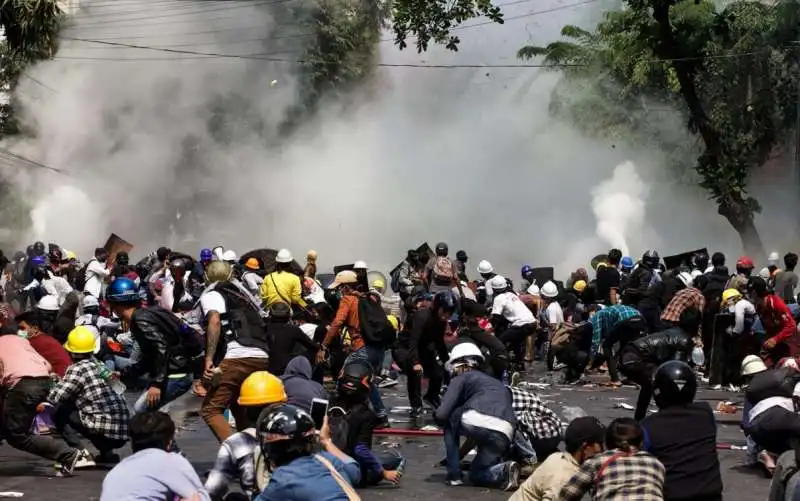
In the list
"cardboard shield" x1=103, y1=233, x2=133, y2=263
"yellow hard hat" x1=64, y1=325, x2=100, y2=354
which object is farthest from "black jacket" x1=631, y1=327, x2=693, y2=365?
"cardboard shield" x1=103, y1=233, x2=133, y2=263

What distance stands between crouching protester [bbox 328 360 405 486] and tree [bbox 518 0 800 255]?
18.5 meters

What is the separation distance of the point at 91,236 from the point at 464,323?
26526 mm

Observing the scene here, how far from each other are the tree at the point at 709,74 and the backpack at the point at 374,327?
15.3 m

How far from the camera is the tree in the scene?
91.3ft

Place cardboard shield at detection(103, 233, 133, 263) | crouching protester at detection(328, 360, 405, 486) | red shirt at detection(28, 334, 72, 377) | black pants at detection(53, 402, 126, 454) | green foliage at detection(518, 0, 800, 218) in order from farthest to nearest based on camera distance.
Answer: green foliage at detection(518, 0, 800, 218) → cardboard shield at detection(103, 233, 133, 263) → red shirt at detection(28, 334, 72, 377) → black pants at detection(53, 402, 126, 454) → crouching protester at detection(328, 360, 405, 486)

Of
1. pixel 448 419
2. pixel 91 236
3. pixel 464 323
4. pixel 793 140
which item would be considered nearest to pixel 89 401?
pixel 448 419

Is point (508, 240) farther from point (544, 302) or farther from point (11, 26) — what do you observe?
point (11, 26)

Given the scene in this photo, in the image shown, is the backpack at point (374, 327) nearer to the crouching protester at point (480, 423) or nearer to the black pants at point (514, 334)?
the crouching protester at point (480, 423)

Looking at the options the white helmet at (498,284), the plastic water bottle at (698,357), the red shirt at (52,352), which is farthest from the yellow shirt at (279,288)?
the plastic water bottle at (698,357)

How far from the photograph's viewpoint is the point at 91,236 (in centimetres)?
3712

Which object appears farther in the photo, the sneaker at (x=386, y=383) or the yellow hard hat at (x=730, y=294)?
the sneaker at (x=386, y=383)

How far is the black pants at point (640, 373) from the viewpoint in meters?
11.0

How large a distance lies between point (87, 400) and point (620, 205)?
35.6 m

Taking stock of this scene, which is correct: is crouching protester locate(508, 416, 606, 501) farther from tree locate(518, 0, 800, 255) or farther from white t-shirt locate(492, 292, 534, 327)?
tree locate(518, 0, 800, 255)
